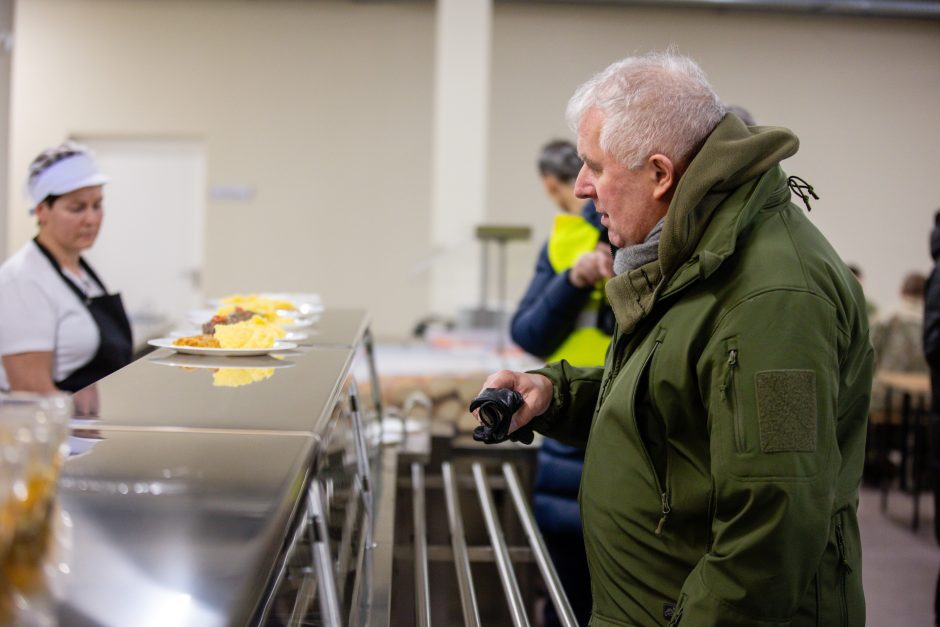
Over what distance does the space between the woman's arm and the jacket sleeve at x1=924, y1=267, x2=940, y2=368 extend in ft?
9.52

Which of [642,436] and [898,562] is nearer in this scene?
[642,436]

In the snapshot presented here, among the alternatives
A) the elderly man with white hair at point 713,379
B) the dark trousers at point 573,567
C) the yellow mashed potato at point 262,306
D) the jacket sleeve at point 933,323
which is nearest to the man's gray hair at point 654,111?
the elderly man with white hair at point 713,379

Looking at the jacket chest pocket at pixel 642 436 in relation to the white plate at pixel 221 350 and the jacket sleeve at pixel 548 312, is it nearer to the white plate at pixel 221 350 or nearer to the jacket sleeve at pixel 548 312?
the white plate at pixel 221 350

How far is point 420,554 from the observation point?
7.72 feet

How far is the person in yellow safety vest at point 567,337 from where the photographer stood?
2641mm

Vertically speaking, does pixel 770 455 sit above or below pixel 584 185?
below

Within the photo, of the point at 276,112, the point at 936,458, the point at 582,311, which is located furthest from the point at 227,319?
the point at 276,112

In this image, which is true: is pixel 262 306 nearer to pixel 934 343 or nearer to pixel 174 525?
pixel 174 525

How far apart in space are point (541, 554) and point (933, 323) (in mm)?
1909

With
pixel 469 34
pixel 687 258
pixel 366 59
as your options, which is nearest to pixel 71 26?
pixel 366 59

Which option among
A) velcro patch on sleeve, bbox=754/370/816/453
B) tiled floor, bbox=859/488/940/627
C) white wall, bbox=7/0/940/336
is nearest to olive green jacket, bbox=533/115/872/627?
velcro patch on sleeve, bbox=754/370/816/453

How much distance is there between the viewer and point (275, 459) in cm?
118

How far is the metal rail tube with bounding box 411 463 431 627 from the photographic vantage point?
6.48ft

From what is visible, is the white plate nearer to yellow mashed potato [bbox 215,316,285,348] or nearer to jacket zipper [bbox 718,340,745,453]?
yellow mashed potato [bbox 215,316,285,348]
